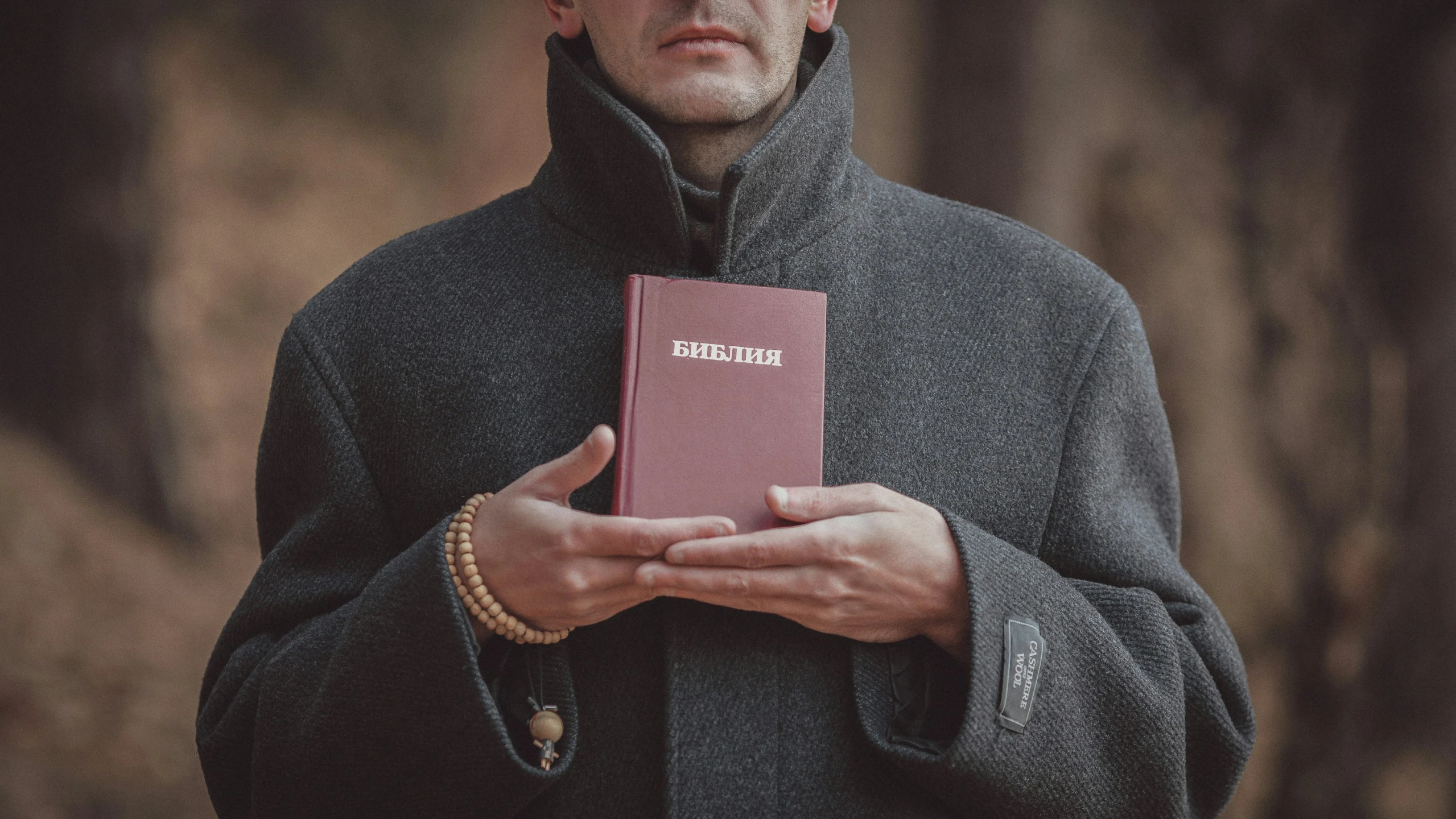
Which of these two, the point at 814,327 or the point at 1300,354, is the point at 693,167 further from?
the point at 1300,354

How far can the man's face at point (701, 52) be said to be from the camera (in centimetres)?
139

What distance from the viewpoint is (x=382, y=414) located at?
145cm

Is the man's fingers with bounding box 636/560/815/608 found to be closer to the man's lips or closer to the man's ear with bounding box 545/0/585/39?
the man's lips

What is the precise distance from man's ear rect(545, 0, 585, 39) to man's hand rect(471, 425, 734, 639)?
0.69 metres

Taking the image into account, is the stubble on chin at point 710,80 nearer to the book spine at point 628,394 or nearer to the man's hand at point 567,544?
the book spine at point 628,394

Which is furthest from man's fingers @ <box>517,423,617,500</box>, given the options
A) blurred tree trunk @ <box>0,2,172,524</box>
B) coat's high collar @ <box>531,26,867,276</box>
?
blurred tree trunk @ <box>0,2,172,524</box>

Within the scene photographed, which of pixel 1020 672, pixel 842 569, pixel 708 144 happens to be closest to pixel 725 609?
pixel 842 569

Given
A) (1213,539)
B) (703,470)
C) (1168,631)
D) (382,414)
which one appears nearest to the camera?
(703,470)

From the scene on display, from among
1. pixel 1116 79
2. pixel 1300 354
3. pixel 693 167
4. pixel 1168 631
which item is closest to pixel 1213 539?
pixel 1300 354

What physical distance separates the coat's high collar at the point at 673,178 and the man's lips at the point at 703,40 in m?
0.10

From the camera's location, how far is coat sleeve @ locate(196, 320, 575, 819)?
4.07 ft

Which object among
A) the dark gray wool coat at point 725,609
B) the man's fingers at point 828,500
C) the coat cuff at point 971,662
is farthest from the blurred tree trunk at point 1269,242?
the man's fingers at point 828,500

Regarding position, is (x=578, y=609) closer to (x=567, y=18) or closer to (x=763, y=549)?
(x=763, y=549)

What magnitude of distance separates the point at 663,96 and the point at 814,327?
1.25 feet
